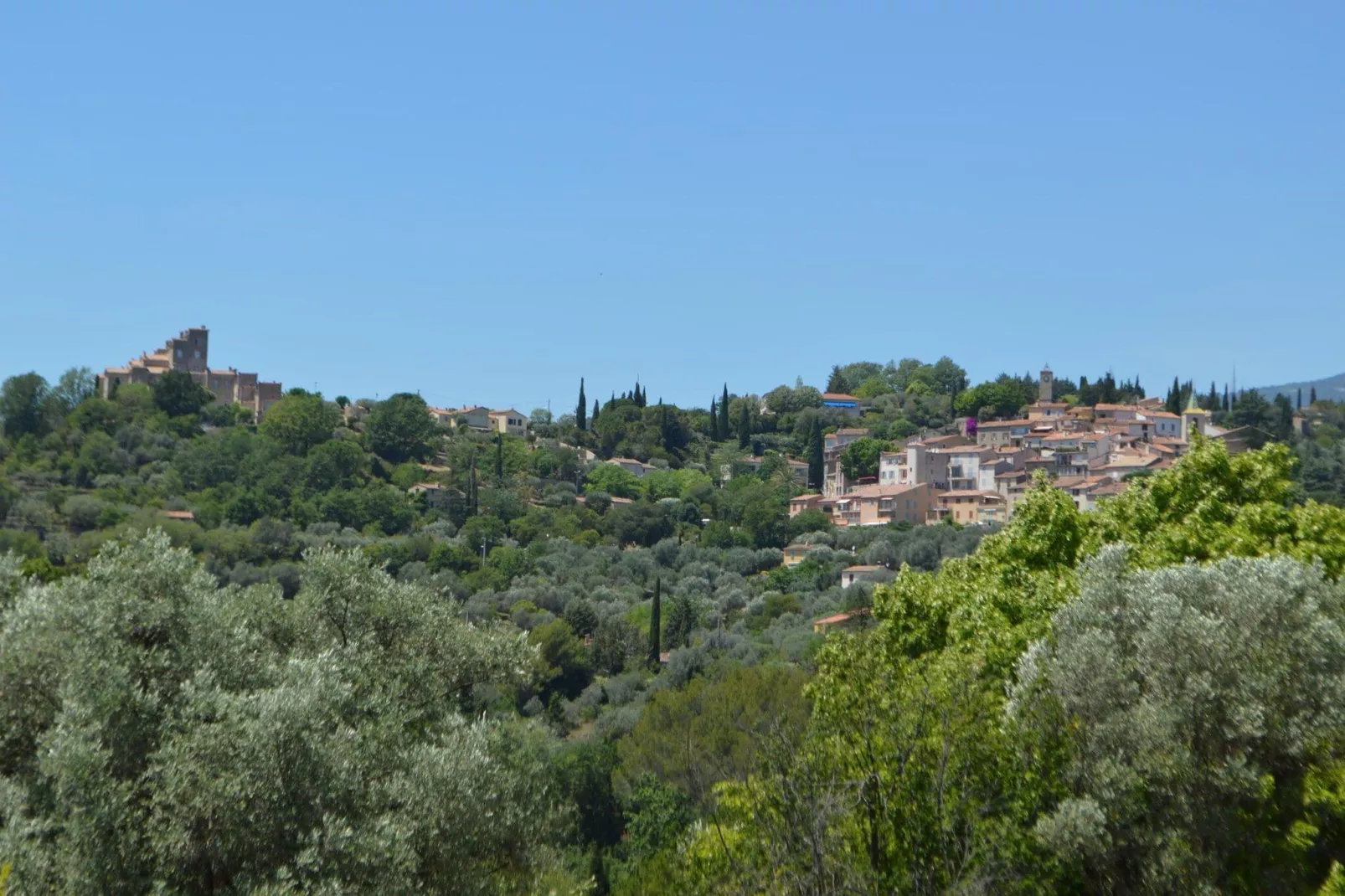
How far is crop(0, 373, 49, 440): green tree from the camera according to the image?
90.4m

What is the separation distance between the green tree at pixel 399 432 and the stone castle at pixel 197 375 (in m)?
10.8

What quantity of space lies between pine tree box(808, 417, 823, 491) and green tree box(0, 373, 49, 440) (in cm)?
4999

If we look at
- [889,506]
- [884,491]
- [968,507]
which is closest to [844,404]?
[884,491]

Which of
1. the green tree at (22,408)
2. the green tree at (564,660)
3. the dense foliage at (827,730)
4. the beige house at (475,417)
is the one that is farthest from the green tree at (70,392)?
the dense foliage at (827,730)

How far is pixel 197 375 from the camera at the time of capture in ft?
367

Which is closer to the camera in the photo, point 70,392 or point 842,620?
point 842,620

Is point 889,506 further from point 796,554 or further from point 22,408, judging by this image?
point 22,408

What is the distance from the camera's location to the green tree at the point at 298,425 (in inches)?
3684

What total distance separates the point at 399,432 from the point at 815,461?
94.6 ft

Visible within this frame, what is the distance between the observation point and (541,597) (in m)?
61.9

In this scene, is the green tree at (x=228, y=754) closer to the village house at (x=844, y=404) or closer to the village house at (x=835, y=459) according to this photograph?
the village house at (x=835, y=459)

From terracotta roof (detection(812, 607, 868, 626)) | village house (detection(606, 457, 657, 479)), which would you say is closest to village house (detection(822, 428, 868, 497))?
village house (detection(606, 457, 657, 479))

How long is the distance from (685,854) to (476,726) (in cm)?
191

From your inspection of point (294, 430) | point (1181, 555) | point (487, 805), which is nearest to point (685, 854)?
point (487, 805)
